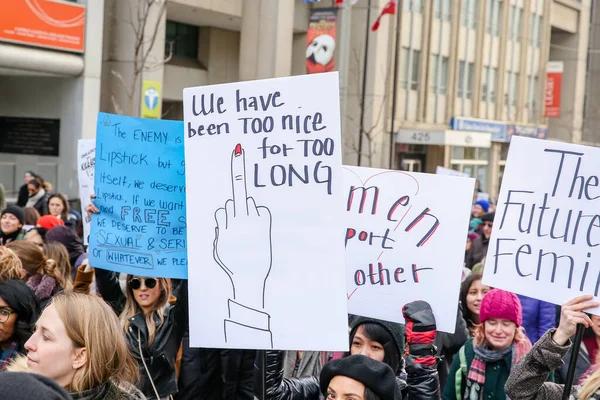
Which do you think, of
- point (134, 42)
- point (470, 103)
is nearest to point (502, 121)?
point (470, 103)

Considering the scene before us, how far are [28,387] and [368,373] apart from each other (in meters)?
1.88

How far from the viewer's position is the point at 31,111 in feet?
82.8

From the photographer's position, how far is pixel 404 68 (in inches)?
1505

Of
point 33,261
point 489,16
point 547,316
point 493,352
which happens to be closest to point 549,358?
point 493,352

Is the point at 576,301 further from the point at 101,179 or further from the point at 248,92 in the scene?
the point at 101,179

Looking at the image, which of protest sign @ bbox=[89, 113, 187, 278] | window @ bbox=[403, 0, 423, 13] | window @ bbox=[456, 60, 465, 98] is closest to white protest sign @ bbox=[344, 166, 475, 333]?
protest sign @ bbox=[89, 113, 187, 278]

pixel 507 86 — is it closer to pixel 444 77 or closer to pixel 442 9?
pixel 444 77

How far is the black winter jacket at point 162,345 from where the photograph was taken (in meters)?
5.53

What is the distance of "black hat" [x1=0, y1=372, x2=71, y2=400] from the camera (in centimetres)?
216

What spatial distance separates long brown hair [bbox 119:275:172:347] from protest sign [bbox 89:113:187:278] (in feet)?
0.77

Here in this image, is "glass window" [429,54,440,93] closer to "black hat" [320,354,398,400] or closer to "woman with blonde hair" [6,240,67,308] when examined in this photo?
"woman with blonde hair" [6,240,67,308]

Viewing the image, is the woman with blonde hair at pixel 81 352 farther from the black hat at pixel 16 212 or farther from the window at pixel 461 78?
the window at pixel 461 78

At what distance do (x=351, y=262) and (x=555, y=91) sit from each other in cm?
4523

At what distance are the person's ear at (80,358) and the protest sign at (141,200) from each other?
2004mm
